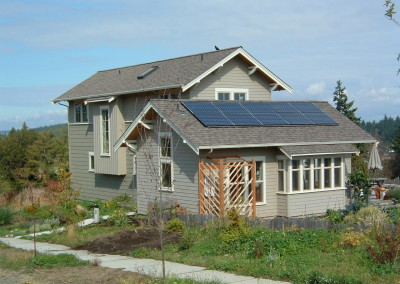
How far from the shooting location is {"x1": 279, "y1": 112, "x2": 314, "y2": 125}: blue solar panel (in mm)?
24145

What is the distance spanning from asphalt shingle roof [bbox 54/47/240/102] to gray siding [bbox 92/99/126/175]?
2.74 ft

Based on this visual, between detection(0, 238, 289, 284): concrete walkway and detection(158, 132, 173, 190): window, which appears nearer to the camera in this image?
detection(0, 238, 289, 284): concrete walkway

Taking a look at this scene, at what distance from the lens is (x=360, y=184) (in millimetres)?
25297

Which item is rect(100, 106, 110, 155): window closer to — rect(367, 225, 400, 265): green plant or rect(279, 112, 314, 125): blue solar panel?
rect(279, 112, 314, 125): blue solar panel

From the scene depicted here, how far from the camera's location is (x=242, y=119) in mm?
22594

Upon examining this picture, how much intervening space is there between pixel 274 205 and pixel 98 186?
36.5 feet

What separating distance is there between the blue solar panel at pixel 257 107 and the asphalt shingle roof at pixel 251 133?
4.00 feet

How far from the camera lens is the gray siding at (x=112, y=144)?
1101 inches

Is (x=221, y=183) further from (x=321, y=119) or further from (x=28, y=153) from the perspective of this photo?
(x=28, y=153)

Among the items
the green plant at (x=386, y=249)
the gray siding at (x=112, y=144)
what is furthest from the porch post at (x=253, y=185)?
the green plant at (x=386, y=249)

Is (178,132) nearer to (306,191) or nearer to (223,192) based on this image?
(223,192)

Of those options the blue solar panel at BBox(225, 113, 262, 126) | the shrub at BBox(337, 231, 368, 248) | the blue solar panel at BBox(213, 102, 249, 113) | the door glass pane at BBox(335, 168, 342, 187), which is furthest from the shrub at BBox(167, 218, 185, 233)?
the door glass pane at BBox(335, 168, 342, 187)

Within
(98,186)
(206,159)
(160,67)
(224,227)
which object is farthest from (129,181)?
(224,227)

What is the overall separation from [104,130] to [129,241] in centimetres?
1344
